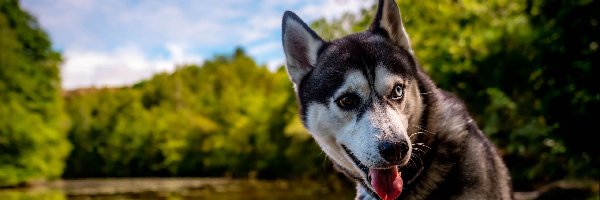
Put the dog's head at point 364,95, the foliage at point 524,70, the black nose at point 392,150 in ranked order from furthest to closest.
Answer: the foliage at point 524,70, the dog's head at point 364,95, the black nose at point 392,150

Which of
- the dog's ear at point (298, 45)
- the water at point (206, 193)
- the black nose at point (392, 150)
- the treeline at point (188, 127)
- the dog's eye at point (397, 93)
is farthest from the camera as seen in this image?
the treeline at point (188, 127)

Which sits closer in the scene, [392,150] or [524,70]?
[392,150]

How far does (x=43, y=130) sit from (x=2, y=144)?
99.8 inches

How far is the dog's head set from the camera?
3115mm

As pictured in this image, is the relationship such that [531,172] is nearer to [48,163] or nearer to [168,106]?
[48,163]

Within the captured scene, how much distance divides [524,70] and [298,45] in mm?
8960

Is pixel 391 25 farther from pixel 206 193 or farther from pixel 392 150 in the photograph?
pixel 206 193

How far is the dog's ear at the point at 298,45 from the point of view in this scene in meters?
3.82

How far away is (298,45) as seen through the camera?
3961mm

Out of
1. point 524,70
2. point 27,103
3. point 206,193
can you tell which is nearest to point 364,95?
point 524,70

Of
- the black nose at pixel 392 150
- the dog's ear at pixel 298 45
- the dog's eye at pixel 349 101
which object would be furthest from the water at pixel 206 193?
the black nose at pixel 392 150

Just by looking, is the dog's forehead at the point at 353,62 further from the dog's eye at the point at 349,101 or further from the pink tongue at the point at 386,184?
the pink tongue at the point at 386,184

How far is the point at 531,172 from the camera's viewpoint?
37.5ft

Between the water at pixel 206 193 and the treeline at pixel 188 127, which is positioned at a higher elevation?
the treeline at pixel 188 127
